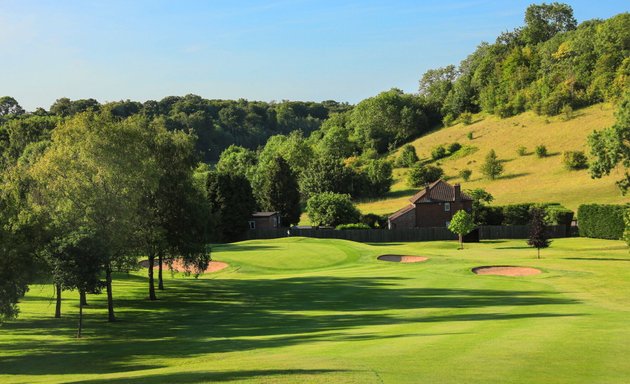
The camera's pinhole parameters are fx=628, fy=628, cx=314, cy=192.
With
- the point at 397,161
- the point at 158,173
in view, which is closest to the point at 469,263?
the point at 158,173

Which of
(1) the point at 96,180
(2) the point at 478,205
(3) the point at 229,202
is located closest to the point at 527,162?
(2) the point at 478,205

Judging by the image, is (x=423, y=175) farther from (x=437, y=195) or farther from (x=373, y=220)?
(x=437, y=195)

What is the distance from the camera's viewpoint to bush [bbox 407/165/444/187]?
118562 millimetres

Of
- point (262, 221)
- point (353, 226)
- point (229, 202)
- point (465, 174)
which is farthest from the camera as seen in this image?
point (465, 174)

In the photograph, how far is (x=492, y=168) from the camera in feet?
368

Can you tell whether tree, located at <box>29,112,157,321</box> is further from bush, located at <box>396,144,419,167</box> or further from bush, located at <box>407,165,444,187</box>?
bush, located at <box>396,144,419,167</box>

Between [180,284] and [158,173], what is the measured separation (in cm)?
1386

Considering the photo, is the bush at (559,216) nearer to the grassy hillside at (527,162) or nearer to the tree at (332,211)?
the grassy hillside at (527,162)

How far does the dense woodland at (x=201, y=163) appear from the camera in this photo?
97.5 ft

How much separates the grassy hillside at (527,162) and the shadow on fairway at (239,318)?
6171 cm

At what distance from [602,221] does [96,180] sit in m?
60.6

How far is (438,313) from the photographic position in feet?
98.3

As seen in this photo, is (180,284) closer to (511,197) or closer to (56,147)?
(56,147)

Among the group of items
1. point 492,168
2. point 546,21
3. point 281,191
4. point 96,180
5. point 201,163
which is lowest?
point 96,180
